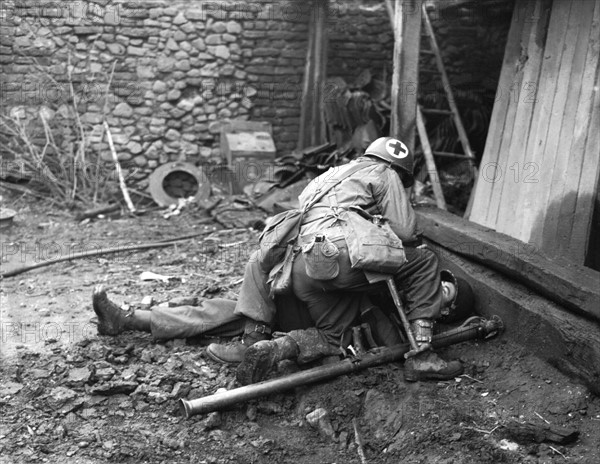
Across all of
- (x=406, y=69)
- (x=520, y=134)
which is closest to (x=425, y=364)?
(x=520, y=134)

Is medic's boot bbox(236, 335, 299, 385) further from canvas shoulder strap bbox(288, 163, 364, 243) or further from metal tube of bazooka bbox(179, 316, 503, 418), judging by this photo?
canvas shoulder strap bbox(288, 163, 364, 243)

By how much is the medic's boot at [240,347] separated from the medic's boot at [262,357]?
36 cm

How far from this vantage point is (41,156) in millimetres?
9922

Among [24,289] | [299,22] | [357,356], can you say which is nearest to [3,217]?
[24,289]

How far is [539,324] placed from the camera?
488 centimetres

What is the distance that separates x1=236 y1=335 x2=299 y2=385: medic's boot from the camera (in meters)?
4.59

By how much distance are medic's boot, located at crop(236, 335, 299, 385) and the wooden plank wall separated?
206cm

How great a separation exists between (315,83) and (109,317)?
6.40 meters

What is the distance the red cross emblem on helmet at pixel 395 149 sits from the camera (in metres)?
5.34

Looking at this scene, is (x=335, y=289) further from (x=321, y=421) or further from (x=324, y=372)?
(x=321, y=421)

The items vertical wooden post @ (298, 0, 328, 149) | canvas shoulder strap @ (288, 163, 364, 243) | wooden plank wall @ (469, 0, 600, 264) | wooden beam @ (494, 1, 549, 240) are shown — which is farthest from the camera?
vertical wooden post @ (298, 0, 328, 149)

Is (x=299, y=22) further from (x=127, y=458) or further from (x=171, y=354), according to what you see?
(x=127, y=458)

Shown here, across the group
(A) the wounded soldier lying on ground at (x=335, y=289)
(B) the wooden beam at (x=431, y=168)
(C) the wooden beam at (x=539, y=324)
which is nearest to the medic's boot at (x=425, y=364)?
(A) the wounded soldier lying on ground at (x=335, y=289)

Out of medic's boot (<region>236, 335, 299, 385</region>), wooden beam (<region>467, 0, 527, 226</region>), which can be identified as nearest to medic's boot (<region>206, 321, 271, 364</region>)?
medic's boot (<region>236, 335, 299, 385</region>)
